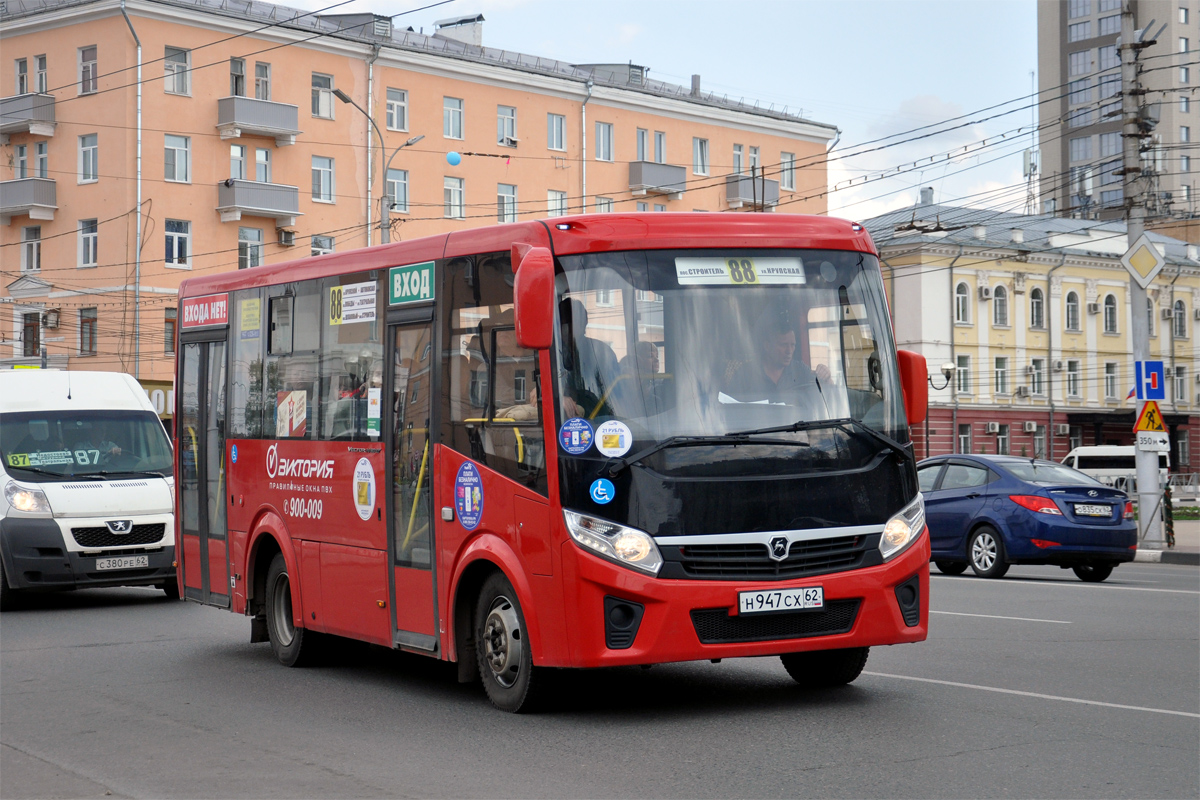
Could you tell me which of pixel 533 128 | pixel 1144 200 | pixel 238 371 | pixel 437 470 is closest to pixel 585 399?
pixel 437 470

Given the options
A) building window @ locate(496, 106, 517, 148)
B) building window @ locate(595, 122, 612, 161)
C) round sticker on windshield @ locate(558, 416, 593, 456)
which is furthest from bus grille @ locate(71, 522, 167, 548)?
building window @ locate(595, 122, 612, 161)

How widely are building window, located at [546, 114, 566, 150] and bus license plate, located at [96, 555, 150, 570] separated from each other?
1823 inches

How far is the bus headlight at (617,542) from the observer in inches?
313

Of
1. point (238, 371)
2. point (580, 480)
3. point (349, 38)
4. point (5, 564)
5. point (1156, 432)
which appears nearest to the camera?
point (580, 480)

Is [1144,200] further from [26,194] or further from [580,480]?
[26,194]

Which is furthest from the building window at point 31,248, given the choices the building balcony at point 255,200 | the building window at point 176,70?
the building window at point 176,70

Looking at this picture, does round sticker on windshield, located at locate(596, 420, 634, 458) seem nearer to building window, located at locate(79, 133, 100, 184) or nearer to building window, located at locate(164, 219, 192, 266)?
building window, located at locate(164, 219, 192, 266)

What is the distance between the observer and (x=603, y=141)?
205 feet

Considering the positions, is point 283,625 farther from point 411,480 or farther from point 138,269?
point 138,269

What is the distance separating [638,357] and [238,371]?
489 cm

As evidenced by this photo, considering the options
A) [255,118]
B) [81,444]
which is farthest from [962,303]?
[81,444]

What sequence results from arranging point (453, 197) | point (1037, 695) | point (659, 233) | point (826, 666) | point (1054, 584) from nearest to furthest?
point (659, 233), point (1037, 695), point (826, 666), point (1054, 584), point (453, 197)

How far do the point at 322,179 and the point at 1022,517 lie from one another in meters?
40.0

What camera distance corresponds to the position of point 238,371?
473 inches
